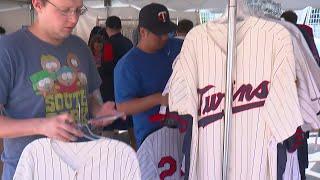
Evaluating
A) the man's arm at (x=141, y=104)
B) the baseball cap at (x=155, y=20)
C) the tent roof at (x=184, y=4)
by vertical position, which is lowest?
the man's arm at (x=141, y=104)

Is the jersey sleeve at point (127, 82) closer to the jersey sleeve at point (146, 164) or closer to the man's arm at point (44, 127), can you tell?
the jersey sleeve at point (146, 164)

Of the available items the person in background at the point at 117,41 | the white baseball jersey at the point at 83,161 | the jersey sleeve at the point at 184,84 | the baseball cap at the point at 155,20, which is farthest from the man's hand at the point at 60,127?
the person in background at the point at 117,41

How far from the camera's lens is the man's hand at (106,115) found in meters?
1.24

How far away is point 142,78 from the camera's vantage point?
1.86m

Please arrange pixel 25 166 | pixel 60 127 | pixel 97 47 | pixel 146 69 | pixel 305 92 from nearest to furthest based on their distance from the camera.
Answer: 1. pixel 60 127
2. pixel 25 166
3. pixel 305 92
4. pixel 146 69
5. pixel 97 47

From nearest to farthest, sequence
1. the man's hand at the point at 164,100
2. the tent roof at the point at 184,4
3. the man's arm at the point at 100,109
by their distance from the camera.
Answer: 1. the man's arm at the point at 100,109
2. the man's hand at the point at 164,100
3. the tent roof at the point at 184,4

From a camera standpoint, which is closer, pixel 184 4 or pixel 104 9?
pixel 184 4

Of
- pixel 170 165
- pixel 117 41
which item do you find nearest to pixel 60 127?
pixel 170 165

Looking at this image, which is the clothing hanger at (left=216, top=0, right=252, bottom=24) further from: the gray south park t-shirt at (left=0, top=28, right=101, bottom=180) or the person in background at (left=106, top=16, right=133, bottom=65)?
the person in background at (left=106, top=16, right=133, bottom=65)

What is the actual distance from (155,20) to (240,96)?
25.6 inches

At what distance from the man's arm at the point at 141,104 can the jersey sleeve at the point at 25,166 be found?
630mm

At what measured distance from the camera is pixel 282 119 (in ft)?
4.32

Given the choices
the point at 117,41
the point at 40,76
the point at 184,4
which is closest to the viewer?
the point at 40,76

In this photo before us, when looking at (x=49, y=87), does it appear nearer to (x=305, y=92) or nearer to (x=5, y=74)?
(x=5, y=74)
